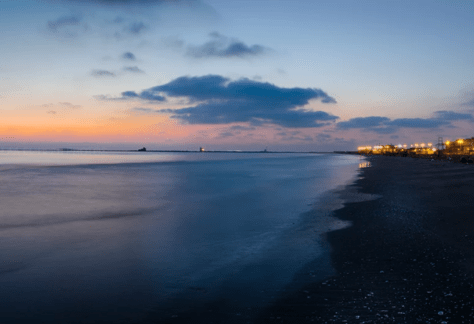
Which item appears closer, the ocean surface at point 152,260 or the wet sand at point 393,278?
the wet sand at point 393,278

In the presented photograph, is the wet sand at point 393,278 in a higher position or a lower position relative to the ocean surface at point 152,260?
higher

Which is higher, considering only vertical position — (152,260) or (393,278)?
(393,278)

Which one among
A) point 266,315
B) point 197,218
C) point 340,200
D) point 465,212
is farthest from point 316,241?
point 340,200

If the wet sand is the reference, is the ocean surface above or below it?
below

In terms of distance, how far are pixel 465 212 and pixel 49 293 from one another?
16.7 meters

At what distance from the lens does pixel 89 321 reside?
617 cm

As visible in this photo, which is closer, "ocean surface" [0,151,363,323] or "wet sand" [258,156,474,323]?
"wet sand" [258,156,474,323]

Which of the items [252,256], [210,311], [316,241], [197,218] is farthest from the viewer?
[197,218]

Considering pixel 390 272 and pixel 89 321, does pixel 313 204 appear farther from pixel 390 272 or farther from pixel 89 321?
pixel 89 321

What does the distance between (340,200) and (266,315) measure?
53.8 feet

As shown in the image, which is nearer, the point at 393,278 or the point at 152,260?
the point at 393,278

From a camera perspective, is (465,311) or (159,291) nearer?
(465,311)

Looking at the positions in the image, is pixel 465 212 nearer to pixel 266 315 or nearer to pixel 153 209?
pixel 266 315

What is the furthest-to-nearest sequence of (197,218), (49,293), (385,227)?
(197,218), (385,227), (49,293)
